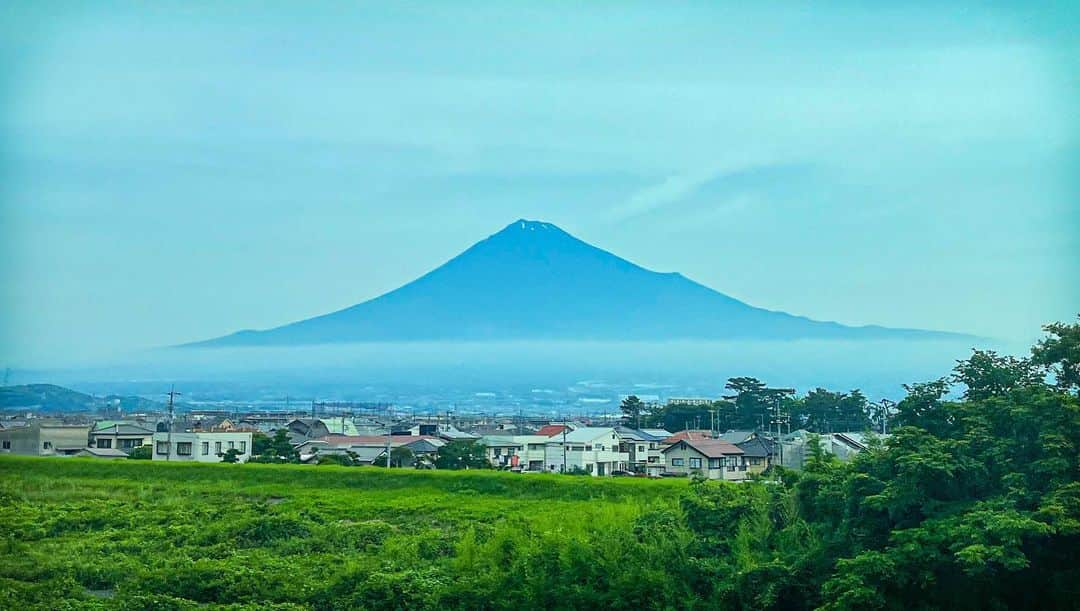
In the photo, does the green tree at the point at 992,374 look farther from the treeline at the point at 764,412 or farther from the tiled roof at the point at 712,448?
the treeline at the point at 764,412

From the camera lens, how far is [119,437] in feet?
76.8

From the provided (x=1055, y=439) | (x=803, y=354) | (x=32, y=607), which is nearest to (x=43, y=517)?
(x=32, y=607)

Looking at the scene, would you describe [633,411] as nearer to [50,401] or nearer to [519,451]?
[519,451]

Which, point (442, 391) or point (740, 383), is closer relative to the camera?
point (740, 383)

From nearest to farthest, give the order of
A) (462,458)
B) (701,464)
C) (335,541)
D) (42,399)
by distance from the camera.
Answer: (335,541) → (462,458) → (701,464) → (42,399)

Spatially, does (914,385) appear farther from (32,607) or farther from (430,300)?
(430,300)

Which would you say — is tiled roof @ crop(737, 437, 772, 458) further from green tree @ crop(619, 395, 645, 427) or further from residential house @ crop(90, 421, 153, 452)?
residential house @ crop(90, 421, 153, 452)

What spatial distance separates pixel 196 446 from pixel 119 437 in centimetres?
322

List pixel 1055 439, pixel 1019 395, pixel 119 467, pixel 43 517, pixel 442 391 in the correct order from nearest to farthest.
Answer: pixel 1055 439
pixel 1019 395
pixel 43 517
pixel 119 467
pixel 442 391

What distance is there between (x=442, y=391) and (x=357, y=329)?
39.0 ft

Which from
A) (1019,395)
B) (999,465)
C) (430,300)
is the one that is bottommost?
(999,465)

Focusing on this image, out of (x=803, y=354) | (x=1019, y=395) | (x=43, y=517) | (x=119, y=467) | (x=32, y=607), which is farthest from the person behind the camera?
(x=803, y=354)

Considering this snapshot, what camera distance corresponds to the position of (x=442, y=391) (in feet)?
312

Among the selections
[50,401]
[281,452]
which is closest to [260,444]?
[281,452]
